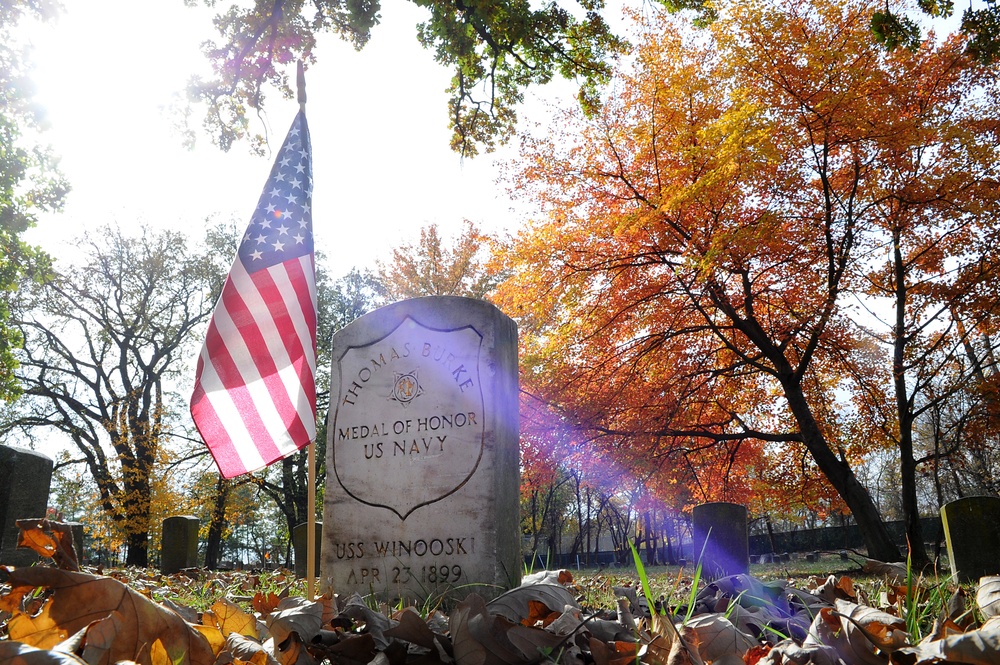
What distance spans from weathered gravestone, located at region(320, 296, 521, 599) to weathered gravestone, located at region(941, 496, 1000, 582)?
4.53m

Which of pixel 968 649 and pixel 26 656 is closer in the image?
pixel 26 656

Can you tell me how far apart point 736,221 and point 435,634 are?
31.8ft

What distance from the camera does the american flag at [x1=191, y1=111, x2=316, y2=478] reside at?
353 cm

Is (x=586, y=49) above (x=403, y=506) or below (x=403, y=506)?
above

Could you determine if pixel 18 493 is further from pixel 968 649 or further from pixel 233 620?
pixel 968 649

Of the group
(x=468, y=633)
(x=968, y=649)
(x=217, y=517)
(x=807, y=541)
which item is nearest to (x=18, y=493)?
(x=468, y=633)

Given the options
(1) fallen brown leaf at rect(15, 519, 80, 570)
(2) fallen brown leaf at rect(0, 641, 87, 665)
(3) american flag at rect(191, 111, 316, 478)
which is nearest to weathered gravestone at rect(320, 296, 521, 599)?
(3) american flag at rect(191, 111, 316, 478)

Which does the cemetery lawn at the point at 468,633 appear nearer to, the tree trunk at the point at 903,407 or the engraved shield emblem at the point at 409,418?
the engraved shield emblem at the point at 409,418

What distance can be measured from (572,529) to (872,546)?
40083 mm

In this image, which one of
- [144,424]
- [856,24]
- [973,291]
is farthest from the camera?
[144,424]

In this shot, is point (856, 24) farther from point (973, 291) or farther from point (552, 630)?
point (552, 630)

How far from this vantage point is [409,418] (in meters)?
4.43

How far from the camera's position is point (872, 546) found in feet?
34.0

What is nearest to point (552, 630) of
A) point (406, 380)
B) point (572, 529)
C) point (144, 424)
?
point (406, 380)
